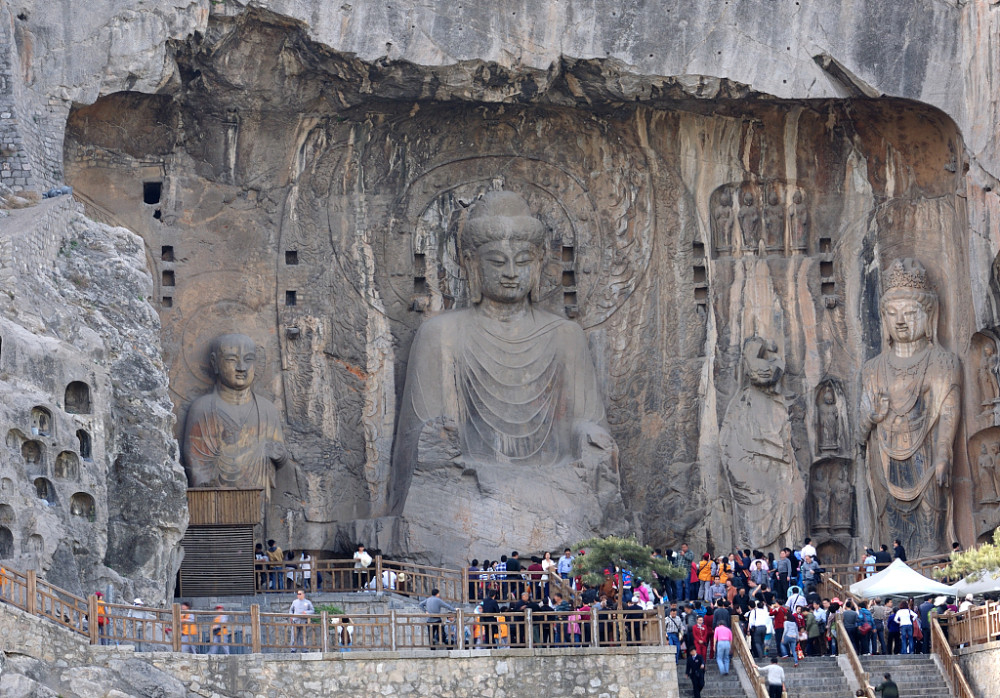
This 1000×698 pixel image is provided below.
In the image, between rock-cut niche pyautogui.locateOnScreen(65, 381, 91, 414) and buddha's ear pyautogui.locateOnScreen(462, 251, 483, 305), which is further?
buddha's ear pyautogui.locateOnScreen(462, 251, 483, 305)

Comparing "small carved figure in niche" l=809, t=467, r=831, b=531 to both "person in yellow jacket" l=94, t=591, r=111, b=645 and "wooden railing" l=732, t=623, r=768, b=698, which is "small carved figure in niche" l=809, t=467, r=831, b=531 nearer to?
"wooden railing" l=732, t=623, r=768, b=698

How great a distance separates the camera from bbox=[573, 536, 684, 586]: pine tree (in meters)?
29.0

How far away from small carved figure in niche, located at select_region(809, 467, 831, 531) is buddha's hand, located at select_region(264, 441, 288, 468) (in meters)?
7.61

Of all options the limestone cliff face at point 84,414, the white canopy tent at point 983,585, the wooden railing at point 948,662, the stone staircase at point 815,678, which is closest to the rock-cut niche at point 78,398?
the limestone cliff face at point 84,414

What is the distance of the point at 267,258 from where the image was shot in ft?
114

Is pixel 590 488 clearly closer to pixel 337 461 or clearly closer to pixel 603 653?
pixel 337 461

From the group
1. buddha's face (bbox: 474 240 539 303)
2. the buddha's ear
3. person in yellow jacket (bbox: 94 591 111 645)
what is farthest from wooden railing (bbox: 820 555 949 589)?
person in yellow jacket (bbox: 94 591 111 645)

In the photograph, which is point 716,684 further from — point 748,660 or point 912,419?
point 912,419

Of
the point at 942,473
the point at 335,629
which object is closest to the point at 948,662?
the point at 942,473

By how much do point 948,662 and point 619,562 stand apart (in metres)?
4.21

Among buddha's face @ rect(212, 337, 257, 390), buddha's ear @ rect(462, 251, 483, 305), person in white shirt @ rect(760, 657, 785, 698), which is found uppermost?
buddha's ear @ rect(462, 251, 483, 305)

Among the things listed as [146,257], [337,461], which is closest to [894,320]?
[337,461]

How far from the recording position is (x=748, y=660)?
26.9 meters

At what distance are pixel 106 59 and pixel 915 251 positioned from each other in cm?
1172
